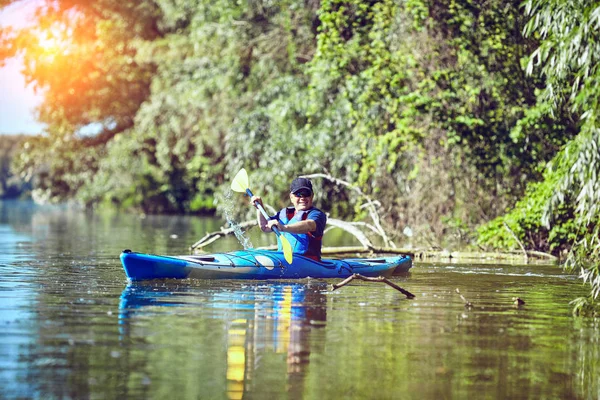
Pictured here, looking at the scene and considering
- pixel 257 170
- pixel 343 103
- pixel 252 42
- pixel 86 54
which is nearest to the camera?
pixel 343 103

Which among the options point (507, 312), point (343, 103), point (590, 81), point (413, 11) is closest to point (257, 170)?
point (343, 103)

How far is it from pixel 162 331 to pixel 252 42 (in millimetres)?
17660

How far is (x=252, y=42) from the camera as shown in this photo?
24.8 metres

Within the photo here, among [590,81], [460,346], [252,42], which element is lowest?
[460,346]

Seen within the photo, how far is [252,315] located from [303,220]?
3351 mm

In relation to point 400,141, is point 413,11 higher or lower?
higher

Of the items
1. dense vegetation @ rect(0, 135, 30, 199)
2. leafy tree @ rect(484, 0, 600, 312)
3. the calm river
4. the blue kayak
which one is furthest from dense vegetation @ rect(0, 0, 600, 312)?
dense vegetation @ rect(0, 135, 30, 199)

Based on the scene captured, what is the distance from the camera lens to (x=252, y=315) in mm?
8914

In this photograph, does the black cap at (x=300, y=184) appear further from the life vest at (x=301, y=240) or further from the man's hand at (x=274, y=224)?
the man's hand at (x=274, y=224)

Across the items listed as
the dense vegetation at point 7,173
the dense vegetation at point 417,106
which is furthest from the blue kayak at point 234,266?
the dense vegetation at point 7,173

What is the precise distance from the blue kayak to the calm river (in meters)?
0.15

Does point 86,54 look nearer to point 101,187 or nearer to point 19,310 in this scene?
point 101,187

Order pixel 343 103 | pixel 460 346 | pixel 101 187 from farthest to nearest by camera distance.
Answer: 1. pixel 101 187
2. pixel 343 103
3. pixel 460 346

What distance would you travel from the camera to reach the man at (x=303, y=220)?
39.8 ft
